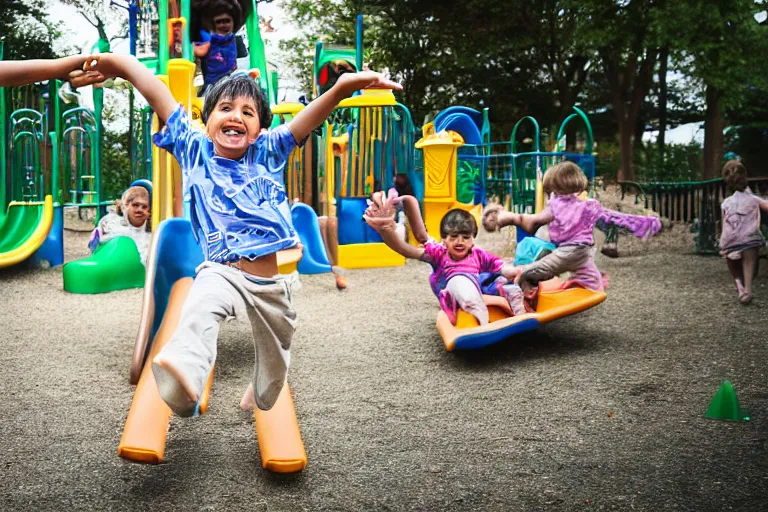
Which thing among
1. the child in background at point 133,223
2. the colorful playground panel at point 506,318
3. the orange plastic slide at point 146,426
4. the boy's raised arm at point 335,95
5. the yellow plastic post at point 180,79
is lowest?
the orange plastic slide at point 146,426

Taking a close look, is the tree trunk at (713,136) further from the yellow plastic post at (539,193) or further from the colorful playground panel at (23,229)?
the colorful playground panel at (23,229)

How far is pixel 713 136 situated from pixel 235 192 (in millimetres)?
14335

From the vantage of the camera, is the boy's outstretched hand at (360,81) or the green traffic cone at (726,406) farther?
the green traffic cone at (726,406)

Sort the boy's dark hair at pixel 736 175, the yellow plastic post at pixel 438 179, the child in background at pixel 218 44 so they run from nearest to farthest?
the boy's dark hair at pixel 736 175 → the child in background at pixel 218 44 → the yellow plastic post at pixel 438 179

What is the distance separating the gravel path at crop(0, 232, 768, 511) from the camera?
2.51 metres

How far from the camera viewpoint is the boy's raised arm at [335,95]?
8.70ft

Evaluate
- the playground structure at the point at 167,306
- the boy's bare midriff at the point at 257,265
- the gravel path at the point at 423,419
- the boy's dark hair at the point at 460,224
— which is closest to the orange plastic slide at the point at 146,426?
the playground structure at the point at 167,306

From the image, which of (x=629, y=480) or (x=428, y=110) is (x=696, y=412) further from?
(x=428, y=110)

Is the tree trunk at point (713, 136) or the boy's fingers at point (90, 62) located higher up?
the tree trunk at point (713, 136)

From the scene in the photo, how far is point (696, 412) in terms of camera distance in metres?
3.45

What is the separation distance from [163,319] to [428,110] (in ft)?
56.6

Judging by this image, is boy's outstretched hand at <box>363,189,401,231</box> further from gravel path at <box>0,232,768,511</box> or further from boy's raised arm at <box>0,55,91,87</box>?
boy's raised arm at <box>0,55,91,87</box>

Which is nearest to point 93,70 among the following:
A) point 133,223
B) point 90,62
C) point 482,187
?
point 90,62

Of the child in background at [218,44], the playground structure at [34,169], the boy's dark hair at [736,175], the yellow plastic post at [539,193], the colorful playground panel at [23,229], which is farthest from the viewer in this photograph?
the yellow plastic post at [539,193]
